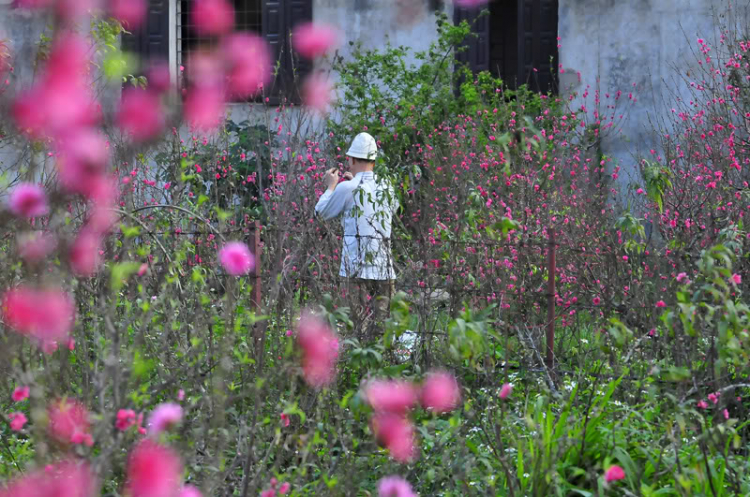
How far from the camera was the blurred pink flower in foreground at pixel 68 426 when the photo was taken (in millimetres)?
2109

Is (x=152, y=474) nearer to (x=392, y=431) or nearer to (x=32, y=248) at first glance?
(x=32, y=248)

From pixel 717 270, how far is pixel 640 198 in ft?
19.8

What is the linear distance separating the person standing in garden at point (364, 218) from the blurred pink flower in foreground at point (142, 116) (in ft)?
9.54

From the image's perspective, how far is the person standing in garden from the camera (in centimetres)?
532

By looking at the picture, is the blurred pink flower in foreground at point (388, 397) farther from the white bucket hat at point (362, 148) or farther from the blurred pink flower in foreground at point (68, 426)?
the white bucket hat at point (362, 148)

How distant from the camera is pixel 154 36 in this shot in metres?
11.0

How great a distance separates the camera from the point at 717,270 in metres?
3.00

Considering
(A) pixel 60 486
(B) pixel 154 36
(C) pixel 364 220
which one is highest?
(B) pixel 154 36

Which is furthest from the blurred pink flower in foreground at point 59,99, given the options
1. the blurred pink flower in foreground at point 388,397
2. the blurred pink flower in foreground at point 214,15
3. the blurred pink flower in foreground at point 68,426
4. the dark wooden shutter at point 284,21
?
the dark wooden shutter at point 284,21

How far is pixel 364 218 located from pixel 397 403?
A: 3.12m

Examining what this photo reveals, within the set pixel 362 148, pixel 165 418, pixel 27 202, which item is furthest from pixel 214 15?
pixel 362 148

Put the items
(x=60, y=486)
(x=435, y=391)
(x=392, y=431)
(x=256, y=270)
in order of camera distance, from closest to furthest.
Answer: (x=60, y=486), (x=392, y=431), (x=435, y=391), (x=256, y=270)

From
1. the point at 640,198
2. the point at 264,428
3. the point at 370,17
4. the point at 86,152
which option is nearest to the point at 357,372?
the point at 264,428

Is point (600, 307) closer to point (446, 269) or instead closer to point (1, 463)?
point (446, 269)
